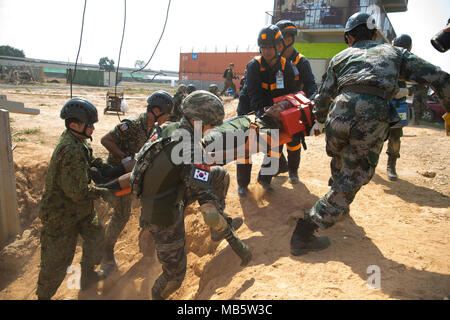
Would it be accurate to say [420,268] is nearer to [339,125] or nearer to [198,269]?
[339,125]

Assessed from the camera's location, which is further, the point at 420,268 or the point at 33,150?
the point at 33,150

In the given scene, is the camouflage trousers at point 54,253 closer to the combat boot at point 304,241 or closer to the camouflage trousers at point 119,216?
the camouflage trousers at point 119,216

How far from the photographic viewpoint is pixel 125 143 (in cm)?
378

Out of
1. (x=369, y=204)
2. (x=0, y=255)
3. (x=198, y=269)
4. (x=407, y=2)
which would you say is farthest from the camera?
(x=407, y=2)

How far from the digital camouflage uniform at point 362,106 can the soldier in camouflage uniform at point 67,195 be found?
220cm

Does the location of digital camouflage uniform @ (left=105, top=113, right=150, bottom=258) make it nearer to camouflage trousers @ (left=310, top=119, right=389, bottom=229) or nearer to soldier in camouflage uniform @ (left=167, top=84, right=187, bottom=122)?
camouflage trousers @ (left=310, top=119, right=389, bottom=229)

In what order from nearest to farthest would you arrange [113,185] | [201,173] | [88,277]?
1. [201,173]
2. [113,185]
3. [88,277]

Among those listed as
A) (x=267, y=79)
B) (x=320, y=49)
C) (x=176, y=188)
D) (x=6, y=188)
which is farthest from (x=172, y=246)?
(x=320, y=49)

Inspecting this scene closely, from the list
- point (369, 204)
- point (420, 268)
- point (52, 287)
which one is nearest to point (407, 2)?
point (369, 204)

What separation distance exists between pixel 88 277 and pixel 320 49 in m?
16.8

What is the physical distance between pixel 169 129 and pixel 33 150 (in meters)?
5.07

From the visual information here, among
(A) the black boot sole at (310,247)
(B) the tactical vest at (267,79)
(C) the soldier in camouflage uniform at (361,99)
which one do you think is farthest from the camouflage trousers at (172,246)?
(B) the tactical vest at (267,79)

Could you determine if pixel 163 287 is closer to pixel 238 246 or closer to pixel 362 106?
pixel 238 246

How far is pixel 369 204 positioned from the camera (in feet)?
13.8
